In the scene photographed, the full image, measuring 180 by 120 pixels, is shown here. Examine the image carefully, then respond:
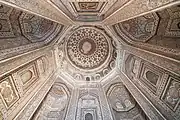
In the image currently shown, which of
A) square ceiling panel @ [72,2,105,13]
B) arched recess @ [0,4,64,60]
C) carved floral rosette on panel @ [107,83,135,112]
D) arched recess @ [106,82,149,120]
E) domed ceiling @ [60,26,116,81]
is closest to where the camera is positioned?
arched recess @ [0,4,64,60]

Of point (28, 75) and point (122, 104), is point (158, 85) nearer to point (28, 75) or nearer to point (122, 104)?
point (122, 104)

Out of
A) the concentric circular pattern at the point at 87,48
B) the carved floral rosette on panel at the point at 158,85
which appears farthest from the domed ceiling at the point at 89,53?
the carved floral rosette on panel at the point at 158,85

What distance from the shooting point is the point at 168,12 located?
4.75 metres

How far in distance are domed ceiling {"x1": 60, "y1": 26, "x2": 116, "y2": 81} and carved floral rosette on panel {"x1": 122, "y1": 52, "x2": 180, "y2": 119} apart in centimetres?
143

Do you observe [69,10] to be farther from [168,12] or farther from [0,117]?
[0,117]

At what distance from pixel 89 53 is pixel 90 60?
28 cm

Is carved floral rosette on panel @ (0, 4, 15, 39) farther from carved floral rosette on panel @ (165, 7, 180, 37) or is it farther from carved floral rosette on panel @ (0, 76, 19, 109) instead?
carved floral rosette on panel @ (165, 7, 180, 37)

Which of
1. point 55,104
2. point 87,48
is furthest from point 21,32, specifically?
point 87,48

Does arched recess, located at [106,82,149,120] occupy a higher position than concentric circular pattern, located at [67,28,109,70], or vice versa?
concentric circular pattern, located at [67,28,109,70]

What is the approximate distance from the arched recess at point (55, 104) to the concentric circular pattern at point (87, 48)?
4.50 feet

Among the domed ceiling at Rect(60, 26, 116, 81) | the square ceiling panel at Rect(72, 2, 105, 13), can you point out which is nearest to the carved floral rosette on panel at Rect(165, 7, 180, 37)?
the square ceiling panel at Rect(72, 2, 105, 13)

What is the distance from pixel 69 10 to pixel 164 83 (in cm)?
315

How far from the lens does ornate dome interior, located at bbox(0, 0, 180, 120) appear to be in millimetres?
4336

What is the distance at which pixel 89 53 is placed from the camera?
8.16m
